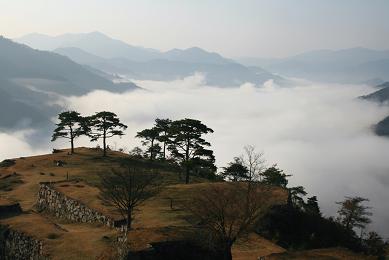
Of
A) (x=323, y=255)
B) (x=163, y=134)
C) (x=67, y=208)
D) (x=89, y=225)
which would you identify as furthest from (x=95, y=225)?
(x=163, y=134)

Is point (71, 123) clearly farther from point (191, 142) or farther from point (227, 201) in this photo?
point (227, 201)

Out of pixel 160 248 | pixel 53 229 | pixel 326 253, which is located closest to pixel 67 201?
pixel 53 229

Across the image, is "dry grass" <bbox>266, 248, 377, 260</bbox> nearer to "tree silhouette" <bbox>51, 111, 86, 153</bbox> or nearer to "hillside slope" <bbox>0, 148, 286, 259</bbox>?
"hillside slope" <bbox>0, 148, 286, 259</bbox>

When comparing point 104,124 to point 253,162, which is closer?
point 253,162

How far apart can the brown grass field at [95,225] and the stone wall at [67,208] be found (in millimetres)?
633

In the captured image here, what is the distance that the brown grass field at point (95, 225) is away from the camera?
1143 inches

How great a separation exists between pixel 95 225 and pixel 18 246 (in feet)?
24.0

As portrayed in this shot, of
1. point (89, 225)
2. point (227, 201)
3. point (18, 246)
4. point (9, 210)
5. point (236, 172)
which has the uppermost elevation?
point (236, 172)

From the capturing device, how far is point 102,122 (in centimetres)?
7812

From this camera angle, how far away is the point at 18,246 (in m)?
33.9

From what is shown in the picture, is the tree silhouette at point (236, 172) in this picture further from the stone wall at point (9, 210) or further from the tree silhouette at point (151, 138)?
the stone wall at point (9, 210)

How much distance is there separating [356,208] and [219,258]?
37.1 m

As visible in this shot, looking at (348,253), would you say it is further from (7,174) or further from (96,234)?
(7,174)

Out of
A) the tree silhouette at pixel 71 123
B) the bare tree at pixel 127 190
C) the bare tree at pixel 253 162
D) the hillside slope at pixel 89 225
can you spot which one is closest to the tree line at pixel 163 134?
the tree silhouette at pixel 71 123
